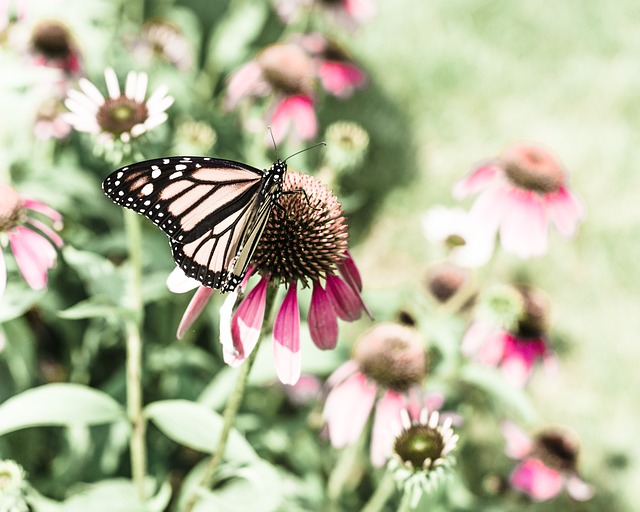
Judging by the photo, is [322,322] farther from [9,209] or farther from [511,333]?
[511,333]

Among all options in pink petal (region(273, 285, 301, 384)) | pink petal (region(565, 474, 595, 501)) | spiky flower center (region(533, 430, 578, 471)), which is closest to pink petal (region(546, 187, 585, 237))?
spiky flower center (region(533, 430, 578, 471))

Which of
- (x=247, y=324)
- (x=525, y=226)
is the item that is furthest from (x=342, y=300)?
(x=525, y=226)

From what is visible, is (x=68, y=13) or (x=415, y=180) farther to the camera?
(x=415, y=180)

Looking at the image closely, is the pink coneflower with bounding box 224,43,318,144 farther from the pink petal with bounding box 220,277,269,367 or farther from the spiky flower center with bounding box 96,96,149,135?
the pink petal with bounding box 220,277,269,367

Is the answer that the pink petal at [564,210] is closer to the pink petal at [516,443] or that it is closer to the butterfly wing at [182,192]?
the pink petal at [516,443]

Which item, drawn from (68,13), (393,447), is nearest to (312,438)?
(393,447)

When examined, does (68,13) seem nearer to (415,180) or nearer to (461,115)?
(415,180)

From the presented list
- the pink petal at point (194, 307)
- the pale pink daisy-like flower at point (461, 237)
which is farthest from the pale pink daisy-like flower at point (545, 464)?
the pink petal at point (194, 307)
